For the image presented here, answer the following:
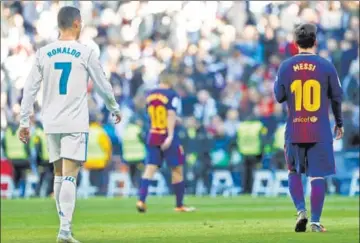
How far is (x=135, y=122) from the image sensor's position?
93.8 ft

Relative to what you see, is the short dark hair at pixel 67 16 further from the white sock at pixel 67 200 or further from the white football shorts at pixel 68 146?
the white sock at pixel 67 200

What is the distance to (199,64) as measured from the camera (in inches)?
1214

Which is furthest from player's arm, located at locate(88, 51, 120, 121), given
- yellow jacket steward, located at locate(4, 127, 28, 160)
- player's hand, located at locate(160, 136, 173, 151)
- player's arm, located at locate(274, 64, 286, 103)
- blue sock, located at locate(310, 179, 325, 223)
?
yellow jacket steward, located at locate(4, 127, 28, 160)

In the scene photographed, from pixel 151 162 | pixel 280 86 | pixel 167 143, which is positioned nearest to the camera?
pixel 280 86

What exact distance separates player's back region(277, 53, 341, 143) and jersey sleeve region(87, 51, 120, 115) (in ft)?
8.26

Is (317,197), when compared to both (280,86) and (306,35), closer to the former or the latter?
(280,86)

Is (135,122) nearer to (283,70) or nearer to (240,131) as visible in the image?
(240,131)

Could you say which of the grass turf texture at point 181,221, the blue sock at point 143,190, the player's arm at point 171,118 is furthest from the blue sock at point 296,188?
the blue sock at point 143,190

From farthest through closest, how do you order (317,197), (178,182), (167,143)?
(178,182), (167,143), (317,197)

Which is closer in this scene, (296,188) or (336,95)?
(336,95)

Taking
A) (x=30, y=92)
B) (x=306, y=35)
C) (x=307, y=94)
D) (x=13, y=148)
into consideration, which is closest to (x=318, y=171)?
(x=307, y=94)

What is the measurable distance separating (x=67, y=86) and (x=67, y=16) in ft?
2.22

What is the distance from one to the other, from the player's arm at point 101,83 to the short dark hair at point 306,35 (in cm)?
263

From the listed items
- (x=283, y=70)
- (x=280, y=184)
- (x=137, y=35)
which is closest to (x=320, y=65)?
(x=283, y=70)
